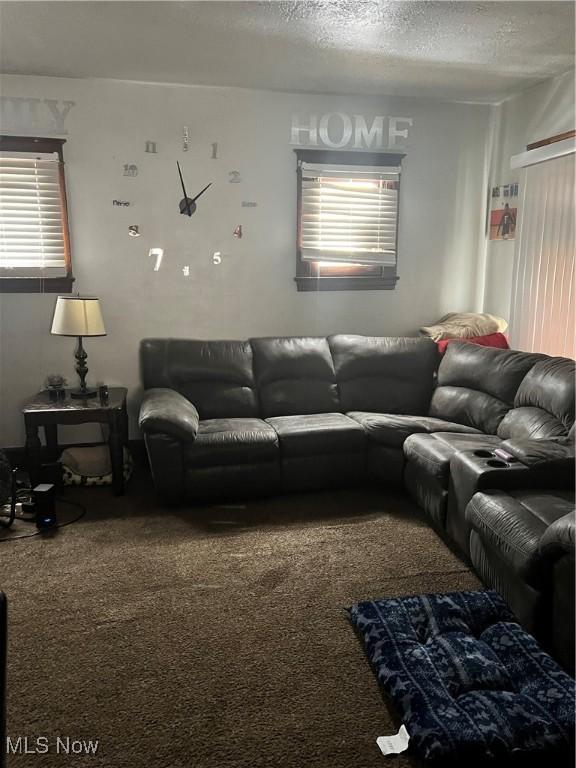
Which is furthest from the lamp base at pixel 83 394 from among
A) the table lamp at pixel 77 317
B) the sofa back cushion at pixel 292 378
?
the sofa back cushion at pixel 292 378

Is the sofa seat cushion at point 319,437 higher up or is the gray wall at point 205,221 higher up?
the gray wall at point 205,221

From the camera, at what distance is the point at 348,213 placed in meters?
4.46

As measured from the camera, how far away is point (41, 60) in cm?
356

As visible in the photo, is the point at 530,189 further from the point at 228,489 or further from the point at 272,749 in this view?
the point at 272,749

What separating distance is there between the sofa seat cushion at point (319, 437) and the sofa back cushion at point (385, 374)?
1.63 feet

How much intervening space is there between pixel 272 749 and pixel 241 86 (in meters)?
3.97

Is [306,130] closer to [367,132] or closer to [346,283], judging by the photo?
[367,132]

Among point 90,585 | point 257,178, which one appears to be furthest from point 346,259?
point 90,585

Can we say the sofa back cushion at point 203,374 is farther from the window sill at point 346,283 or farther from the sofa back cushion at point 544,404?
the sofa back cushion at point 544,404

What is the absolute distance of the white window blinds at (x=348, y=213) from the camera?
4.38 metres

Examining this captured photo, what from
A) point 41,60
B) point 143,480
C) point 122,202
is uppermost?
point 41,60

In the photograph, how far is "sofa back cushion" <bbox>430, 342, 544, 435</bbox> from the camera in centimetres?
358

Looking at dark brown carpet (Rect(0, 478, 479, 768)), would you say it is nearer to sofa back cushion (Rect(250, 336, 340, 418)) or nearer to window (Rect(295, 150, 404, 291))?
sofa back cushion (Rect(250, 336, 340, 418))

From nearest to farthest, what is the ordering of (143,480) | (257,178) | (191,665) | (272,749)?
(272,749) → (191,665) → (143,480) → (257,178)
